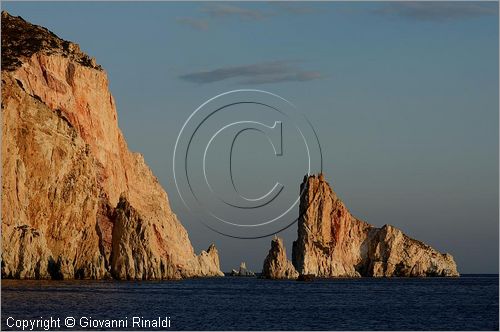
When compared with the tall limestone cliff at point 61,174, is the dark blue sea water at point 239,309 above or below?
below

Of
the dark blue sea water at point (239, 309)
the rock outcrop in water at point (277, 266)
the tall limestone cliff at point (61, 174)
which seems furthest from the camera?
the rock outcrop in water at point (277, 266)

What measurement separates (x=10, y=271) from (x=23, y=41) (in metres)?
53.0

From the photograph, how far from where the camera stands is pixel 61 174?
428 feet

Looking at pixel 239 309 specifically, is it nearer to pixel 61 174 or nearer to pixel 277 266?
pixel 61 174

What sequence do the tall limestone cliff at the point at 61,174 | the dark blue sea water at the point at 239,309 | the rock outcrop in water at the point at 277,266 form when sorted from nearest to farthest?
the dark blue sea water at the point at 239,309 < the tall limestone cliff at the point at 61,174 < the rock outcrop in water at the point at 277,266

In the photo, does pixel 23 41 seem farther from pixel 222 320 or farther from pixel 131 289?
pixel 222 320

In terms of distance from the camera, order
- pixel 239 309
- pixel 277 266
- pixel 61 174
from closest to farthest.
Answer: pixel 239 309 < pixel 61 174 < pixel 277 266

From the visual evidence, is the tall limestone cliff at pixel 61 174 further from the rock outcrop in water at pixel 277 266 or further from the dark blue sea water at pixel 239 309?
the rock outcrop in water at pixel 277 266

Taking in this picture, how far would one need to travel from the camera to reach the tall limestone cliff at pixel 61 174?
4631 inches

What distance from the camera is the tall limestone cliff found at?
386 feet

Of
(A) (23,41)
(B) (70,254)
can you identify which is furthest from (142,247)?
(A) (23,41)

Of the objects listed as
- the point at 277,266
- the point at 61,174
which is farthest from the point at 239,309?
the point at 277,266

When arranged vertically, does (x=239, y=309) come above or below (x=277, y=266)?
below

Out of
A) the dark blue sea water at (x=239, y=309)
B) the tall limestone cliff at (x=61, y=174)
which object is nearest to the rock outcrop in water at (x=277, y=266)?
the tall limestone cliff at (x=61, y=174)
